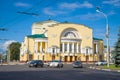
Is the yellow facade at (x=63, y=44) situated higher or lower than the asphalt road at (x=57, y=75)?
higher

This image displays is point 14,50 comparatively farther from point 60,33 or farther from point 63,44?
point 63,44

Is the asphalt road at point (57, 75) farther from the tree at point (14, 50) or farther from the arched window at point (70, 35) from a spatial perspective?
the tree at point (14, 50)

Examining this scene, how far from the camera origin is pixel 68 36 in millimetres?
106938

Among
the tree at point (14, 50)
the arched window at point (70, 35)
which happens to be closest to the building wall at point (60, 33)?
the arched window at point (70, 35)

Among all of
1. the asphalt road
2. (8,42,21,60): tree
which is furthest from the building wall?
the asphalt road

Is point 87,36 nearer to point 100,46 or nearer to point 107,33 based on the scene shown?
point 100,46

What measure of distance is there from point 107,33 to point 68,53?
56.4 m

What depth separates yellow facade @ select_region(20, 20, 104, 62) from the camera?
10500 centimetres

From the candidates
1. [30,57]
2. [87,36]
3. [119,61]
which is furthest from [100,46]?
[119,61]

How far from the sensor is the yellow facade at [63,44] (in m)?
105

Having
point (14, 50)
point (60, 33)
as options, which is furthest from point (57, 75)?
point (14, 50)

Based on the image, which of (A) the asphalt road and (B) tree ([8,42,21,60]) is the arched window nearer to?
(B) tree ([8,42,21,60])

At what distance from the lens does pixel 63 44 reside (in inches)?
4173

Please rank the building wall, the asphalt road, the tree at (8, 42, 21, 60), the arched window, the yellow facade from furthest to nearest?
the tree at (8, 42, 21, 60) → the arched window → the building wall → the yellow facade → the asphalt road
